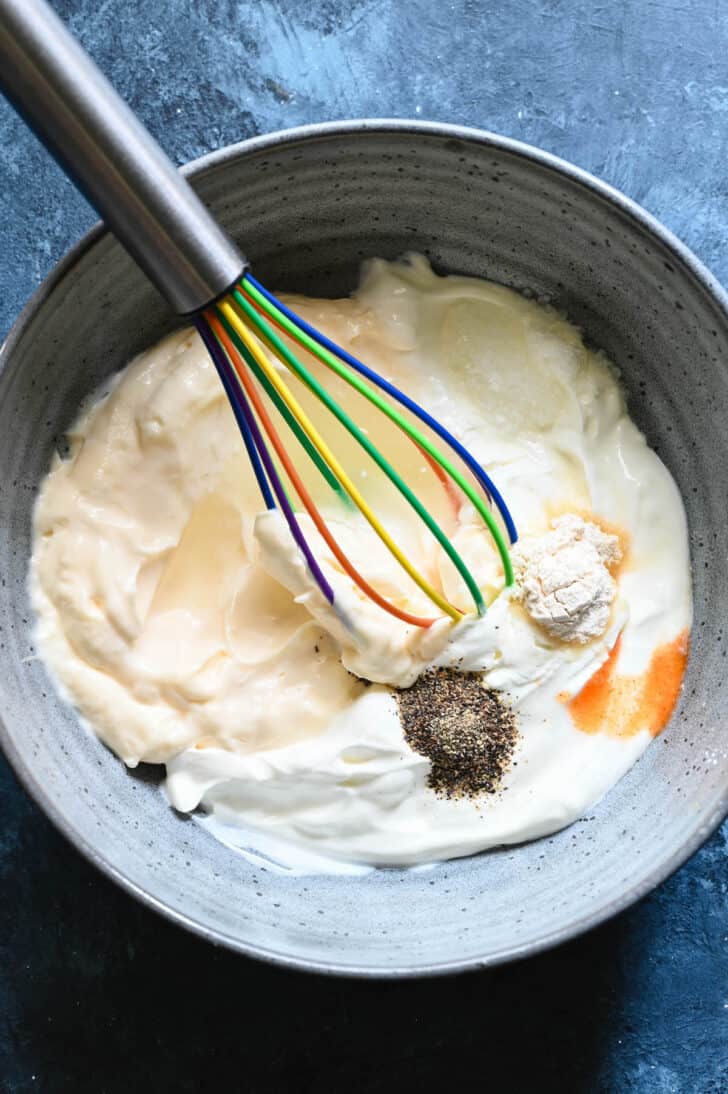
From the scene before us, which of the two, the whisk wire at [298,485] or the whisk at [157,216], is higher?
the whisk at [157,216]

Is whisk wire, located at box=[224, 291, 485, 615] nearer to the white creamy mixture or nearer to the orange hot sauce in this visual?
the white creamy mixture

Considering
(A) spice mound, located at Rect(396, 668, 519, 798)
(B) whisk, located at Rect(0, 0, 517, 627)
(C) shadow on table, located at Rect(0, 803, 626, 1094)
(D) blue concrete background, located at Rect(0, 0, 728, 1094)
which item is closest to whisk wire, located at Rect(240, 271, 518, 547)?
(B) whisk, located at Rect(0, 0, 517, 627)

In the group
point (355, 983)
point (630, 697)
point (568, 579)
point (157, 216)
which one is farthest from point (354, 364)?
point (355, 983)

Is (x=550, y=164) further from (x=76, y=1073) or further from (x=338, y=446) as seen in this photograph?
(x=76, y=1073)

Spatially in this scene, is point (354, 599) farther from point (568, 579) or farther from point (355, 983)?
point (355, 983)

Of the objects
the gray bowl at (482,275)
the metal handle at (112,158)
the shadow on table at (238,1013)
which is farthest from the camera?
the shadow on table at (238,1013)

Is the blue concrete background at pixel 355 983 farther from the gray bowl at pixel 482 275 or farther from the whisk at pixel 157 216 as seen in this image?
the whisk at pixel 157 216

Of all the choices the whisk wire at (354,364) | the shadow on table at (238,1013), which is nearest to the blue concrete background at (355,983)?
the shadow on table at (238,1013)

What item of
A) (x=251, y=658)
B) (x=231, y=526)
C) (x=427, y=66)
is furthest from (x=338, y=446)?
(x=427, y=66)
